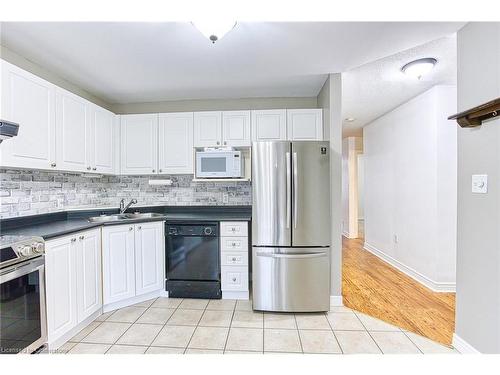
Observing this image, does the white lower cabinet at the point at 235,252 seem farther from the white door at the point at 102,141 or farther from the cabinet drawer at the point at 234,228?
the white door at the point at 102,141

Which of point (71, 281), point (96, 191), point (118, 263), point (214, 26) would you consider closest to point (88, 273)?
point (71, 281)

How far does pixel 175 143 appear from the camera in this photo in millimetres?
3115

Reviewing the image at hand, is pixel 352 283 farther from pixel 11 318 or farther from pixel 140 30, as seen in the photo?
pixel 140 30

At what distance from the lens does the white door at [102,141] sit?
8.95ft

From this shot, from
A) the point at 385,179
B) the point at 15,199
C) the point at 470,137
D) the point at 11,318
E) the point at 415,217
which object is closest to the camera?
the point at 11,318

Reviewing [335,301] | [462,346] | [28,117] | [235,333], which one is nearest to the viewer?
[462,346]

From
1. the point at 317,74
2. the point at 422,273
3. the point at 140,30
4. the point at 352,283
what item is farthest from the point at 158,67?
the point at 422,273

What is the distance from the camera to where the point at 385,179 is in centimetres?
411

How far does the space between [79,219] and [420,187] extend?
13.3ft

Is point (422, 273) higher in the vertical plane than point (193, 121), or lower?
lower

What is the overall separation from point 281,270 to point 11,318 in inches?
77.0

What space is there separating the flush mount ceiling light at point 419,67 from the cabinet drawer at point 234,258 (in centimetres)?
248

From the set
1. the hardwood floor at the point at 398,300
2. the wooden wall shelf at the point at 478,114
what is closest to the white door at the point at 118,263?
the hardwood floor at the point at 398,300

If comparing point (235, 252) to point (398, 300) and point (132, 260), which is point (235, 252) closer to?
point (132, 260)
